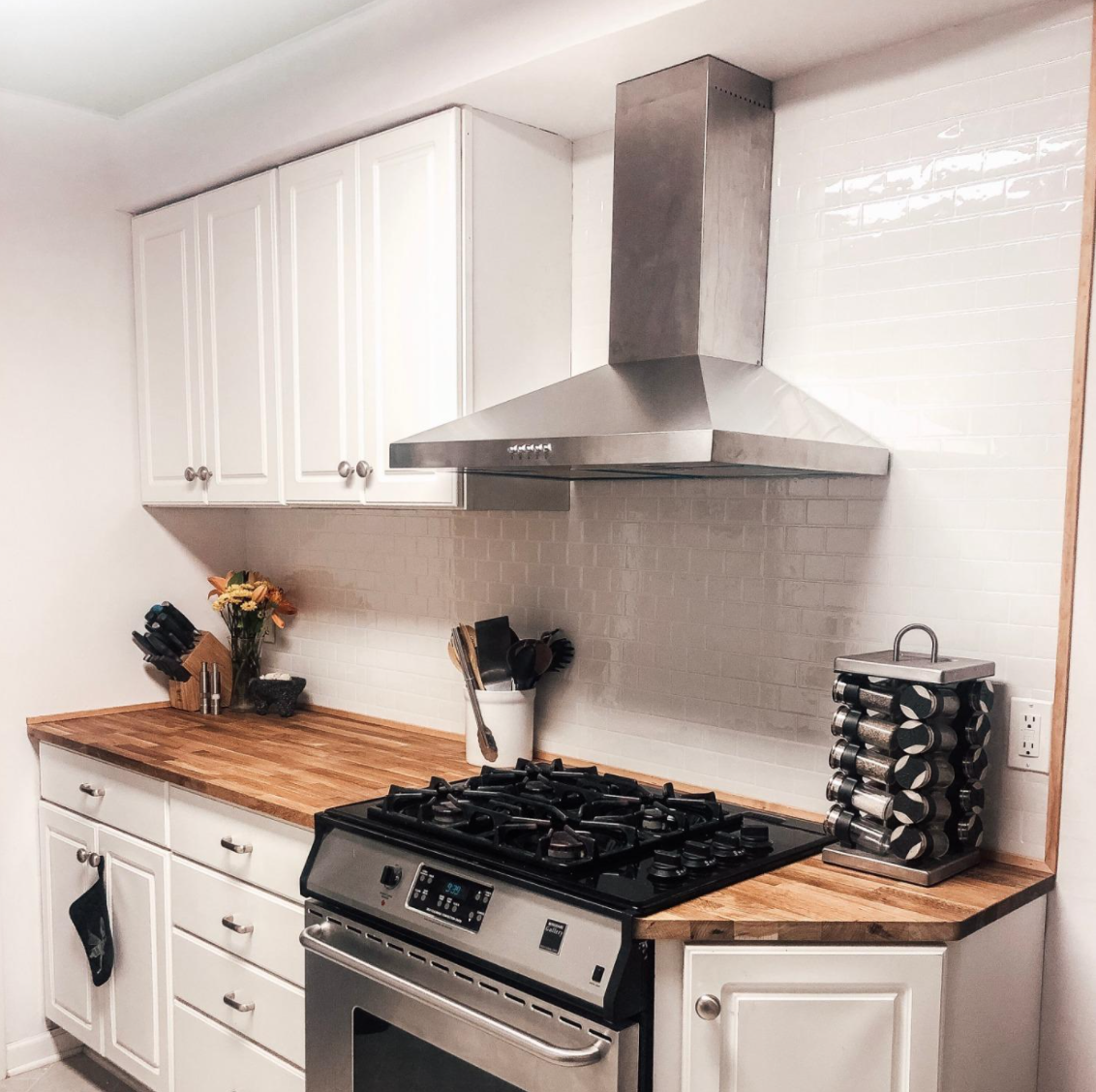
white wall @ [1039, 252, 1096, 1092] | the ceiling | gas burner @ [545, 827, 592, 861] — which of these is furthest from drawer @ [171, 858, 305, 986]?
the ceiling

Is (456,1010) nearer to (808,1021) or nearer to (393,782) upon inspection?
(808,1021)

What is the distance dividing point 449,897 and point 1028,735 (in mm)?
1056

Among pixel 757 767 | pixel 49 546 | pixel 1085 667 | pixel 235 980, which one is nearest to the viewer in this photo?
pixel 1085 667

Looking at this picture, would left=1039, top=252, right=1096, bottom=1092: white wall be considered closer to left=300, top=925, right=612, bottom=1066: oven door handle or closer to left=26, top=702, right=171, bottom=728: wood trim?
left=300, top=925, right=612, bottom=1066: oven door handle

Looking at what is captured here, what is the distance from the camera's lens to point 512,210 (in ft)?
8.06

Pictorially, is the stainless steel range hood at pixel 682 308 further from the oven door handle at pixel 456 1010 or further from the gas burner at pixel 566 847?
the oven door handle at pixel 456 1010

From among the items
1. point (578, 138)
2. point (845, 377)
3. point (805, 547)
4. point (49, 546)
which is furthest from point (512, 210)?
point (49, 546)

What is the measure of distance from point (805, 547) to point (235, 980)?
1.62 meters

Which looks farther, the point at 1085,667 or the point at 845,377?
the point at 845,377

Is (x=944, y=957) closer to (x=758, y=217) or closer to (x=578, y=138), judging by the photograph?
(x=758, y=217)

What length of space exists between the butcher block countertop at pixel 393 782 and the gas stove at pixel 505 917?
3.5 inches

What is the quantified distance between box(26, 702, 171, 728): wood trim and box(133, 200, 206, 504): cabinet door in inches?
25.8

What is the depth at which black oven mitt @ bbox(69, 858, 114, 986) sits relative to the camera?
2859 millimetres

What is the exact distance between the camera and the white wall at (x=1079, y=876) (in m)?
1.79
